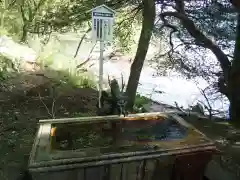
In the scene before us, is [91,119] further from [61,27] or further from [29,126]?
[61,27]

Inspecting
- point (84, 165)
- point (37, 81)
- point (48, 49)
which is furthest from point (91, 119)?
point (48, 49)

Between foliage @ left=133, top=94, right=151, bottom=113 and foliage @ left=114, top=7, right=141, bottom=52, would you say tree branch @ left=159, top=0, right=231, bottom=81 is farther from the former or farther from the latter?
foliage @ left=133, top=94, right=151, bottom=113

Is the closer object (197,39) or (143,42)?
(197,39)

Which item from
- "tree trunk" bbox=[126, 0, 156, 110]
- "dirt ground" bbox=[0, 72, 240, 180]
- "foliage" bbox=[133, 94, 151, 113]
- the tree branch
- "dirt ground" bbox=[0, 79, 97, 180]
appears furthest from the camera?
"foliage" bbox=[133, 94, 151, 113]

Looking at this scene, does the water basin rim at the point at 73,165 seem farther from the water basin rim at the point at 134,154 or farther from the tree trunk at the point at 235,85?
the tree trunk at the point at 235,85

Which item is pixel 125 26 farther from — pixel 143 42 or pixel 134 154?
pixel 134 154

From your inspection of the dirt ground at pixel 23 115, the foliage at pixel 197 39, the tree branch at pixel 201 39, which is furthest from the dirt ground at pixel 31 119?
the foliage at pixel 197 39

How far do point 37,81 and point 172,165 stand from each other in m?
5.46

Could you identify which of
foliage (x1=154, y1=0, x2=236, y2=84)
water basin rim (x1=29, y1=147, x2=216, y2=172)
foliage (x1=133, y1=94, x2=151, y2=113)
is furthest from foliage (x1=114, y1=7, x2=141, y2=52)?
water basin rim (x1=29, y1=147, x2=216, y2=172)

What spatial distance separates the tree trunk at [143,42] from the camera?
175 inches

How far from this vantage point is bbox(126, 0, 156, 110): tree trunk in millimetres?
4438

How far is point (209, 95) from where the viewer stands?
169 inches

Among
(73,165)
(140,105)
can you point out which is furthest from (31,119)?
(73,165)

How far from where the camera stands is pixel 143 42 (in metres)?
4.65
